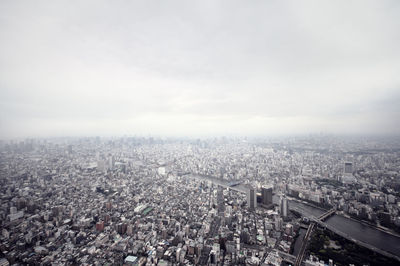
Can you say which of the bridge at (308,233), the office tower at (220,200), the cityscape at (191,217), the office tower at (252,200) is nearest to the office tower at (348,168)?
the cityscape at (191,217)

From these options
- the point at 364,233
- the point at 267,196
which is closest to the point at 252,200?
the point at 267,196

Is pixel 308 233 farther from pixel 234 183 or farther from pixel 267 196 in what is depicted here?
pixel 234 183

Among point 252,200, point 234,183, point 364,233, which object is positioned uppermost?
point 252,200

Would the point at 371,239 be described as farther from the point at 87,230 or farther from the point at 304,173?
the point at 87,230

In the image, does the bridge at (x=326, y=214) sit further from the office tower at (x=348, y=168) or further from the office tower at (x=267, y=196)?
the office tower at (x=348, y=168)

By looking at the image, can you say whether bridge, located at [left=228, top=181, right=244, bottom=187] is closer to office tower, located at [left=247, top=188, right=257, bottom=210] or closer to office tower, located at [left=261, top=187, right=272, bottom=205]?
office tower, located at [left=261, top=187, right=272, bottom=205]

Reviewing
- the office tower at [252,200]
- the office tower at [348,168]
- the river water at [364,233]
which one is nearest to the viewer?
the river water at [364,233]

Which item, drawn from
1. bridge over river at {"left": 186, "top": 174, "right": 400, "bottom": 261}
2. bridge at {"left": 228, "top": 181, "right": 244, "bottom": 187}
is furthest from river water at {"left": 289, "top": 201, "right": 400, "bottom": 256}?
bridge at {"left": 228, "top": 181, "right": 244, "bottom": 187}

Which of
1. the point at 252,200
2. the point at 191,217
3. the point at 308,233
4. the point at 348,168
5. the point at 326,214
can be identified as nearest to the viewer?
the point at 308,233
